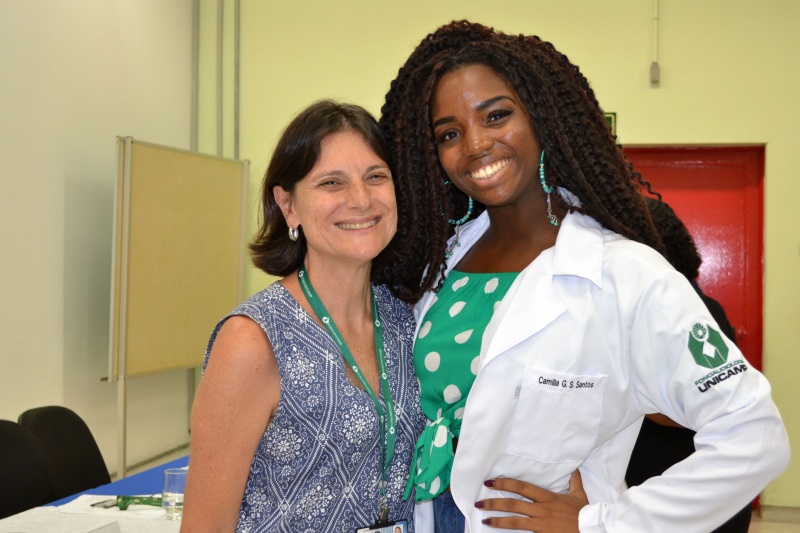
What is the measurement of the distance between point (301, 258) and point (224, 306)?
380 centimetres

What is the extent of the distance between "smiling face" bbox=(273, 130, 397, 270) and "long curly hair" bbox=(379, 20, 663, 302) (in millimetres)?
136

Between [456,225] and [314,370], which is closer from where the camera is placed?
[314,370]

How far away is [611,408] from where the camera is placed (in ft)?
5.29

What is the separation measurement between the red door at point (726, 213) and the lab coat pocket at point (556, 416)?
4649mm

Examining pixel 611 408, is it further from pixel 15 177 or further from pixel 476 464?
pixel 15 177

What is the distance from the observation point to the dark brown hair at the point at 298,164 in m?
1.76

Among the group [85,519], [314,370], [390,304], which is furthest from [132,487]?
[314,370]

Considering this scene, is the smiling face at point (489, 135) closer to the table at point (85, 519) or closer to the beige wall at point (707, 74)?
the table at point (85, 519)

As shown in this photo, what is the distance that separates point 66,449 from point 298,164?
7.15ft

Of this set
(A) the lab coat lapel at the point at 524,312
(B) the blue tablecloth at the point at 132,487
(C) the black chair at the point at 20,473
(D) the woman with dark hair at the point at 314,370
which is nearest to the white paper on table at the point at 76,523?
(B) the blue tablecloth at the point at 132,487

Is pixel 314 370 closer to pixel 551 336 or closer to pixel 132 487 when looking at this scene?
pixel 551 336

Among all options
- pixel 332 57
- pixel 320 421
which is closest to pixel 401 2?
pixel 332 57

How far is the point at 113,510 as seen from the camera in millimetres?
2562

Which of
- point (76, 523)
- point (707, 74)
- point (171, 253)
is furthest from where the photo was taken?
point (707, 74)
